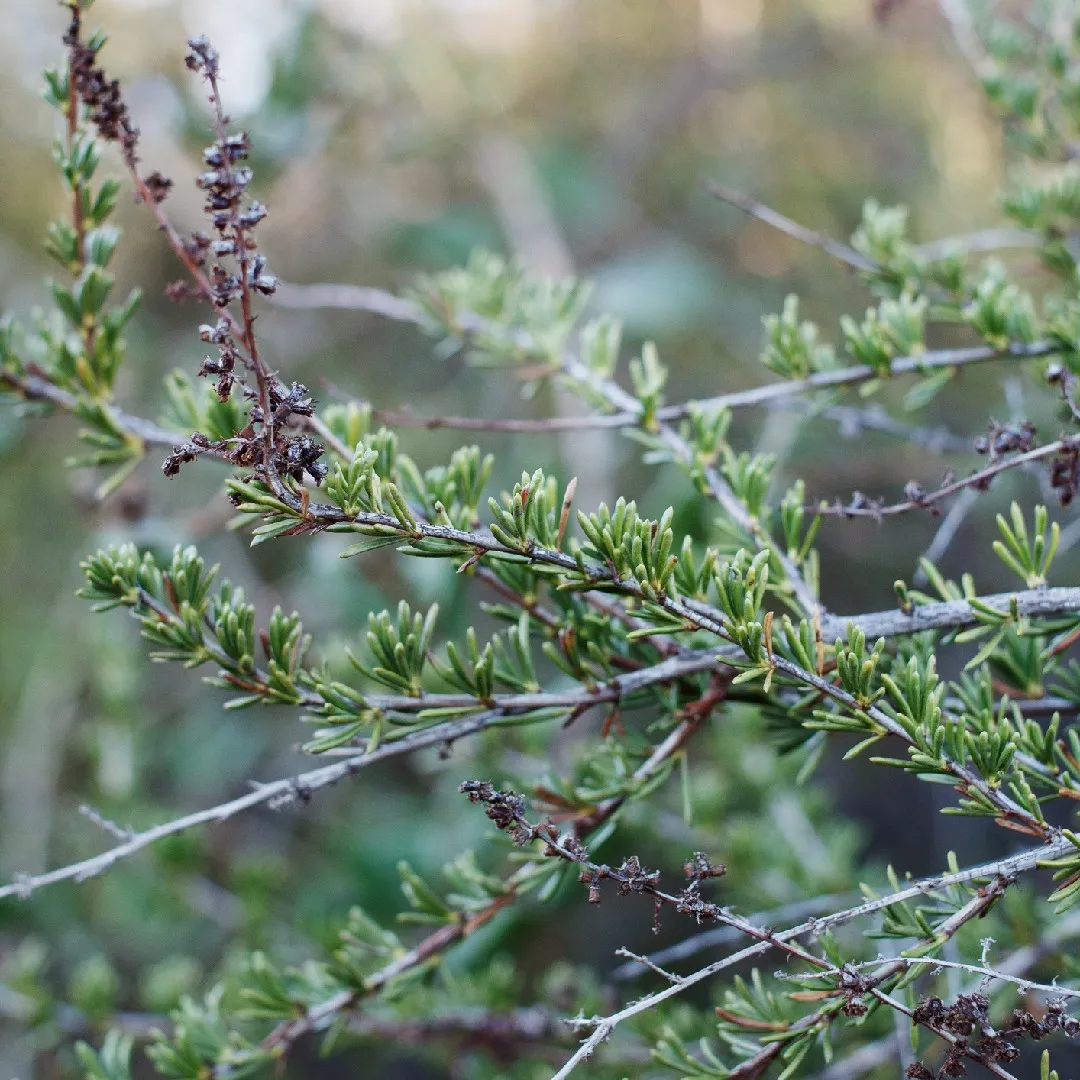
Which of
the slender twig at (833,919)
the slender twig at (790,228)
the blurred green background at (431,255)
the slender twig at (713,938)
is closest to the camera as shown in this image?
the slender twig at (833,919)

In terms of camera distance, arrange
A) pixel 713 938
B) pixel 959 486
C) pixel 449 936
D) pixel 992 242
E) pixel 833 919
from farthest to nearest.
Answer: pixel 992 242
pixel 713 938
pixel 449 936
pixel 959 486
pixel 833 919

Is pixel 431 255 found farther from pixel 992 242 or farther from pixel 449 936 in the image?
pixel 449 936

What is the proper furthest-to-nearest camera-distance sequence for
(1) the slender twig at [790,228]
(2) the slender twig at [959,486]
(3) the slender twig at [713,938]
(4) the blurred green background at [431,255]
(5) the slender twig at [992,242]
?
(4) the blurred green background at [431,255] < (5) the slender twig at [992,242] < (1) the slender twig at [790,228] < (3) the slender twig at [713,938] < (2) the slender twig at [959,486]

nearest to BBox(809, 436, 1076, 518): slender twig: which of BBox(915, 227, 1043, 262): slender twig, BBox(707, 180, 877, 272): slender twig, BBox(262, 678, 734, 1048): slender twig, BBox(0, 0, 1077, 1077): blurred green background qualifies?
BBox(262, 678, 734, 1048): slender twig

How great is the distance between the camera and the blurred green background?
240 centimetres

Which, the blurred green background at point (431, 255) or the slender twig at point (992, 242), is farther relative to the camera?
the blurred green background at point (431, 255)

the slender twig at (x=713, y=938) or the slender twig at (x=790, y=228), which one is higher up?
the slender twig at (x=790, y=228)

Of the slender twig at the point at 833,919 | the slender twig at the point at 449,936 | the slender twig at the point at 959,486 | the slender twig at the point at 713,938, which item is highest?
the slender twig at the point at 959,486

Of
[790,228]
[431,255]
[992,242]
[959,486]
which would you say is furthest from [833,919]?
[431,255]

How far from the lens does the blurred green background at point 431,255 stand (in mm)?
2398

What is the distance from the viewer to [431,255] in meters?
3.06

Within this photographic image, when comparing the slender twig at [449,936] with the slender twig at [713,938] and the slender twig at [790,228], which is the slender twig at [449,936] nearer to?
the slender twig at [713,938]

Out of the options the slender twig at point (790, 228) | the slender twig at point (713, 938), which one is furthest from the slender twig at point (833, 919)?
the slender twig at point (790, 228)

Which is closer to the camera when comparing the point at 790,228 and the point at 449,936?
the point at 449,936
